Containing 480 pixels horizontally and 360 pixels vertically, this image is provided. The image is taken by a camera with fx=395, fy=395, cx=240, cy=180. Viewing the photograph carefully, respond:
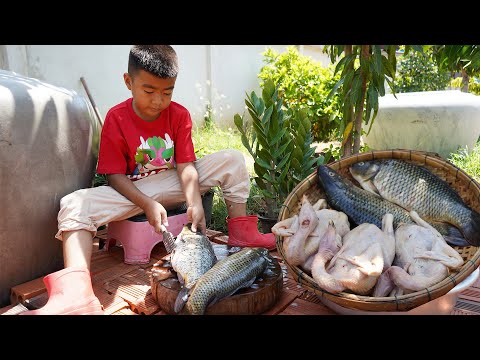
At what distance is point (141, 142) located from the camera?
110 inches

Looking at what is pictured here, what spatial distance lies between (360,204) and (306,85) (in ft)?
18.2

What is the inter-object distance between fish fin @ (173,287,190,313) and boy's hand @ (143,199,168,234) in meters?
0.58

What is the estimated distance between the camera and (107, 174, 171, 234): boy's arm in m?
2.46

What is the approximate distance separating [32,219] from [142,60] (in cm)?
116

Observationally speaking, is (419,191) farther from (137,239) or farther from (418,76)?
(418,76)

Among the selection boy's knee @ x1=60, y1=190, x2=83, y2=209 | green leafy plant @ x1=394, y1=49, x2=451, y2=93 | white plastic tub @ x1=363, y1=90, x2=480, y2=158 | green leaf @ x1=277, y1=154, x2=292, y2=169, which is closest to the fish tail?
green leaf @ x1=277, y1=154, x2=292, y2=169

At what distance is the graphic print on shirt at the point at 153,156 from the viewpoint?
283 centimetres

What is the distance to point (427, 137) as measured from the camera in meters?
5.67

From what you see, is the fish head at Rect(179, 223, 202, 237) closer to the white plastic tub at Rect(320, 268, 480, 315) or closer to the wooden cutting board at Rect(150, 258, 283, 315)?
the wooden cutting board at Rect(150, 258, 283, 315)

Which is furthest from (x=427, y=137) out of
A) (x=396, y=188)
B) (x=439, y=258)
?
(x=439, y=258)

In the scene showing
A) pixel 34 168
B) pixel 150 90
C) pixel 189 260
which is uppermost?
pixel 150 90

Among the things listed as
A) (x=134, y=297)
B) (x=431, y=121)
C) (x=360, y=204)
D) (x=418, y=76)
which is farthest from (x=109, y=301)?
(x=418, y=76)

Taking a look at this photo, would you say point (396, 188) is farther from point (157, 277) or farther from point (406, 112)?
point (406, 112)

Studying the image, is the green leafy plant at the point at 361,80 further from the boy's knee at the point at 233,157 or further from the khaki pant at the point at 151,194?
the khaki pant at the point at 151,194
